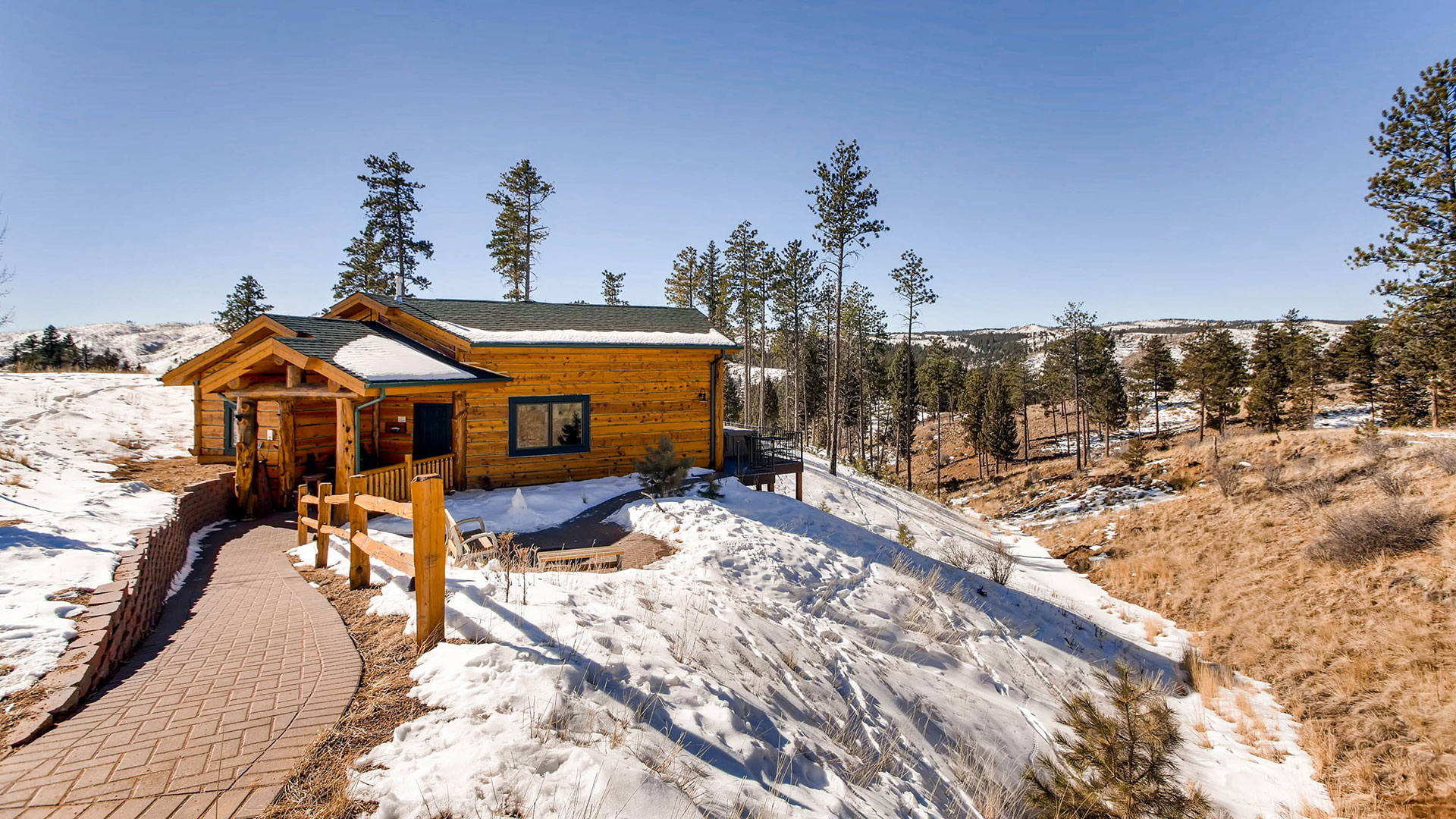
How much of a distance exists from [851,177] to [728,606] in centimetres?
2225

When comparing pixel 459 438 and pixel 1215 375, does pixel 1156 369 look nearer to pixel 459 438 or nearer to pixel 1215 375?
pixel 1215 375

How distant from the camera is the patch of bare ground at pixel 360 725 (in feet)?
8.84

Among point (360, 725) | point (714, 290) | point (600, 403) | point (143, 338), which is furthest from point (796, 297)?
point (143, 338)

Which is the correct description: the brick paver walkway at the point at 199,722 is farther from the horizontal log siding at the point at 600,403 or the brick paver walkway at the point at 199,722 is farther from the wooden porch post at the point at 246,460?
the horizontal log siding at the point at 600,403

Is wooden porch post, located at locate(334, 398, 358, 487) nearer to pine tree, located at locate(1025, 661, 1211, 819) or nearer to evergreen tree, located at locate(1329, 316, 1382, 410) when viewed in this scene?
pine tree, located at locate(1025, 661, 1211, 819)

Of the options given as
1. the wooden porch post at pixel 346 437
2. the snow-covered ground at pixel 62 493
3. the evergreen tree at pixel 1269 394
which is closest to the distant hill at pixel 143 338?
the snow-covered ground at pixel 62 493

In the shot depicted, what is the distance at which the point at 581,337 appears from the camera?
524 inches

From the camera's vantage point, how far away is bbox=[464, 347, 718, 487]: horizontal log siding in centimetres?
1281

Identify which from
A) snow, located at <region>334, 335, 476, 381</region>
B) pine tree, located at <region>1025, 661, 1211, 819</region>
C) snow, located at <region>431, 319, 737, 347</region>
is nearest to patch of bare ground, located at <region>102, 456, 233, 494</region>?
snow, located at <region>334, 335, 476, 381</region>

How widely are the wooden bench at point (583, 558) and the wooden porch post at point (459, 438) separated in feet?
17.4

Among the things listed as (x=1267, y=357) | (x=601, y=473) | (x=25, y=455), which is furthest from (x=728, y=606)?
(x=1267, y=357)

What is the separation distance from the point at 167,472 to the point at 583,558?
10.5m

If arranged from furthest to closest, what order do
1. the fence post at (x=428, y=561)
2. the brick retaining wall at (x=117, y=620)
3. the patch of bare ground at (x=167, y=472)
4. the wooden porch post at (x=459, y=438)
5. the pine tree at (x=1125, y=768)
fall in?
1. the wooden porch post at (x=459, y=438)
2. the patch of bare ground at (x=167, y=472)
3. the fence post at (x=428, y=561)
4. the brick retaining wall at (x=117, y=620)
5. the pine tree at (x=1125, y=768)

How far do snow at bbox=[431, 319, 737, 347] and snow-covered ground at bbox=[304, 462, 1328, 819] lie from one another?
4588 mm
